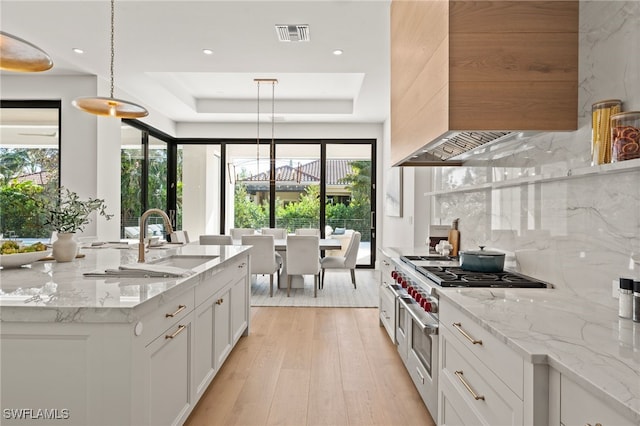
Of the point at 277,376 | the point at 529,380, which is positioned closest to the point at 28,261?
the point at 277,376

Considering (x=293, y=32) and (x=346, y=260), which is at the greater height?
(x=293, y=32)

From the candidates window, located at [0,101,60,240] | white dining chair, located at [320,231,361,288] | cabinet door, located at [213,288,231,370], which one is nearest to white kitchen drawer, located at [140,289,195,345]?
cabinet door, located at [213,288,231,370]

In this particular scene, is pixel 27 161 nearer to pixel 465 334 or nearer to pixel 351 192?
pixel 351 192

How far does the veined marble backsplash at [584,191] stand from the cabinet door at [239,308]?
201cm

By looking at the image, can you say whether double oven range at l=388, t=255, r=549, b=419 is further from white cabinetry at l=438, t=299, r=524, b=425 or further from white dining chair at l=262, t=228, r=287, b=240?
white dining chair at l=262, t=228, r=287, b=240

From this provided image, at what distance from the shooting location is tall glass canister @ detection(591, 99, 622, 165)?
1.49 metres

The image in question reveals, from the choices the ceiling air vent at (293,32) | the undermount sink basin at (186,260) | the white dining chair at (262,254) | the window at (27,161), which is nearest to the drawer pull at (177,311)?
the undermount sink basin at (186,260)

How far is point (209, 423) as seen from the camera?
2.16m

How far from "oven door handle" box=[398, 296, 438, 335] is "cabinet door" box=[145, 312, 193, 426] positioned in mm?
1236

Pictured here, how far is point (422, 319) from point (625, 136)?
1.28 meters

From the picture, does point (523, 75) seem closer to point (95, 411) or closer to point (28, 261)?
point (95, 411)

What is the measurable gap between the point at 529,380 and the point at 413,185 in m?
4.05

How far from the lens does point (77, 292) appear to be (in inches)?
60.9

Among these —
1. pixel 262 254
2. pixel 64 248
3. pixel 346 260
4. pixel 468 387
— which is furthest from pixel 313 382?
pixel 346 260
